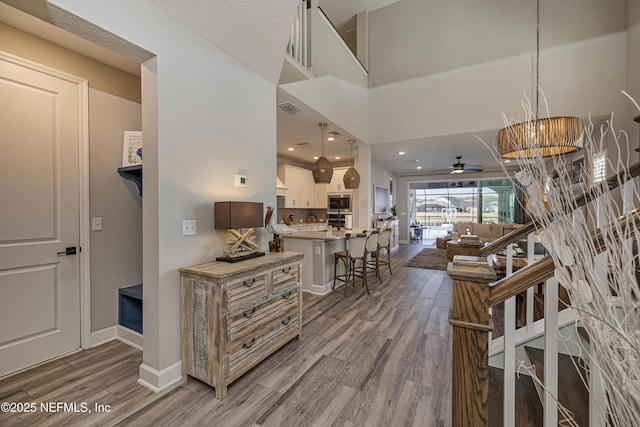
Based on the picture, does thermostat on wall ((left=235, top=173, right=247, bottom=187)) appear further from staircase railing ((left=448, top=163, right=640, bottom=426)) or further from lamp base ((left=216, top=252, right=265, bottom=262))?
staircase railing ((left=448, top=163, right=640, bottom=426))

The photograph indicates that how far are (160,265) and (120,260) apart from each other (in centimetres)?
123

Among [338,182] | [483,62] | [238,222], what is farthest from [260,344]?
[338,182]

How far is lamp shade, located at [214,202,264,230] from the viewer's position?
7.17ft

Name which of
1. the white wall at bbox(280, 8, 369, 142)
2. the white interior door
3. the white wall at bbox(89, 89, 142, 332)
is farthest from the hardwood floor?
the white wall at bbox(280, 8, 369, 142)

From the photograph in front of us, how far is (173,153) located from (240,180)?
2.11 ft

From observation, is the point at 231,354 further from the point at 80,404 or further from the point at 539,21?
the point at 539,21

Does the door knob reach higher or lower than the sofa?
higher

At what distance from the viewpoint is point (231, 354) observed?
1921mm

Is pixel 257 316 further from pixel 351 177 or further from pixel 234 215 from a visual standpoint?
pixel 351 177

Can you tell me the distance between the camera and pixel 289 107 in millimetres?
3691

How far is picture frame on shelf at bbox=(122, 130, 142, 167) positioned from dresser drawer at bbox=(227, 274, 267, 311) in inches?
70.8

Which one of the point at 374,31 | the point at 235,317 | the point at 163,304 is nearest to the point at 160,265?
the point at 163,304

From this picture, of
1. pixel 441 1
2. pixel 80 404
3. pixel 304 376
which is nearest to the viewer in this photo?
pixel 80 404

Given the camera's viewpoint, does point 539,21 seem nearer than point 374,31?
Yes
